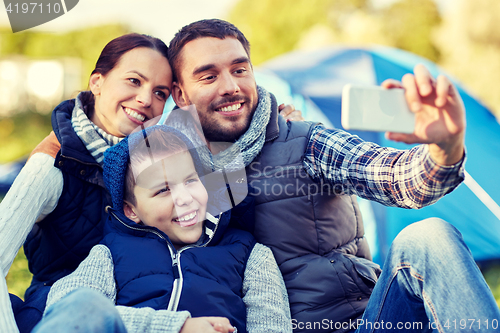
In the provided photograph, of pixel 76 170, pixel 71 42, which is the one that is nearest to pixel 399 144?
pixel 76 170

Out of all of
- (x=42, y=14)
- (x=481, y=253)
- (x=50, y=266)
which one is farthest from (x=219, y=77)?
(x=481, y=253)

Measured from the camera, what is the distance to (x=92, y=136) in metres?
1.64

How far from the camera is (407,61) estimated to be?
336 cm

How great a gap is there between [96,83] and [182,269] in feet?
3.10

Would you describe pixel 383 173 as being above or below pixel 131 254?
above

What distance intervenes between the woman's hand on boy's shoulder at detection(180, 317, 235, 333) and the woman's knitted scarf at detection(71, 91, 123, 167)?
2.45ft

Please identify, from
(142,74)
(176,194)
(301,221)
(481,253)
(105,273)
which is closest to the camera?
(105,273)

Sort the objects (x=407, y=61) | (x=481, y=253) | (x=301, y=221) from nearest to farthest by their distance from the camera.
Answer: (x=301, y=221) < (x=481, y=253) < (x=407, y=61)

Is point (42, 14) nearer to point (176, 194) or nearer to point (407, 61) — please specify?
point (176, 194)

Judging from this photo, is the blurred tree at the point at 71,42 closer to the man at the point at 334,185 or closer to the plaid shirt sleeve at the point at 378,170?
the man at the point at 334,185

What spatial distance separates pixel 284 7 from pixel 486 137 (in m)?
11.9

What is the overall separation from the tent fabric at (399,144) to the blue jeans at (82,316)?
201 cm

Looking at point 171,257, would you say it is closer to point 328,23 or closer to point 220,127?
point 220,127

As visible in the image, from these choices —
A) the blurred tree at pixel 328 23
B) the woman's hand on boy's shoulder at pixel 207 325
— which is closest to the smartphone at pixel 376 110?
the woman's hand on boy's shoulder at pixel 207 325
